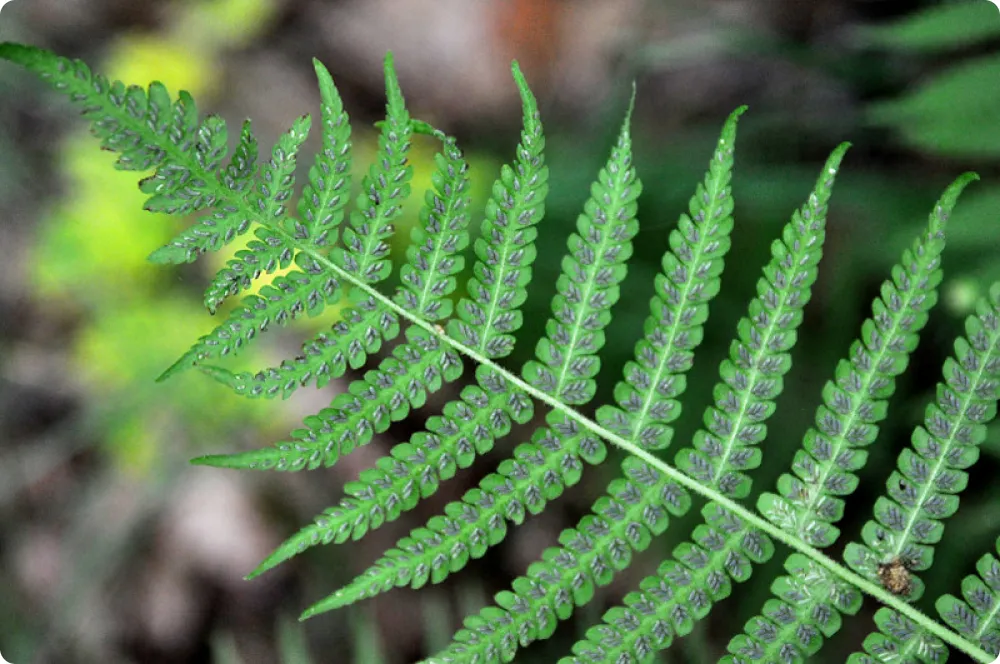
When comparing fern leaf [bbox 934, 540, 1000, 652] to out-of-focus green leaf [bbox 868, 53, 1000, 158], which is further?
out-of-focus green leaf [bbox 868, 53, 1000, 158]

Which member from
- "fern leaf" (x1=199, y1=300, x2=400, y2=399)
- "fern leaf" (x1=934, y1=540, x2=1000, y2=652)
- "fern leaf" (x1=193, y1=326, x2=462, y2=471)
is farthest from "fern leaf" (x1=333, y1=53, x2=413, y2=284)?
"fern leaf" (x1=934, y1=540, x2=1000, y2=652)

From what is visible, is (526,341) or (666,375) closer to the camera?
(666,375)

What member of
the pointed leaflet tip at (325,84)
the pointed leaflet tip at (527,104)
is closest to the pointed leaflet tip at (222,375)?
the pointed leaflet tip at (325,84)

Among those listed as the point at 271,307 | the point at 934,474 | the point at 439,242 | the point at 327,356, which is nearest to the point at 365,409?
the point at 327,356

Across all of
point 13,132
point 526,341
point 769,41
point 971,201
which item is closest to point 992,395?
point 971,201

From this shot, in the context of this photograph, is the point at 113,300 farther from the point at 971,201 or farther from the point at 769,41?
the point at 971,201

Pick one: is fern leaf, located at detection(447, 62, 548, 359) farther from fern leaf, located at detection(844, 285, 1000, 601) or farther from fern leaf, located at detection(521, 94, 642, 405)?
fern leaf, located at detection(844, 285, 1000, 601)
